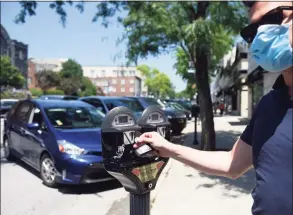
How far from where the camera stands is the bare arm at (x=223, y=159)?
1985 mm

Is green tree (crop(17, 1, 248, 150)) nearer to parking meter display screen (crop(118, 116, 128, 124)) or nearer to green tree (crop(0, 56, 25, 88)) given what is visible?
parking meter display screen (crop(118, 116, 128, 124))

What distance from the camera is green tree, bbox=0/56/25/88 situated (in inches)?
2163

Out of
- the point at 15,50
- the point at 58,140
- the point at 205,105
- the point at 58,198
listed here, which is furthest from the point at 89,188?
the point at 15,50

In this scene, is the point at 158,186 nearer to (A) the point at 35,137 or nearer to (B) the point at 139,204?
(A) the point at 35,137

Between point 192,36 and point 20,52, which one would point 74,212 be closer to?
point 192,36

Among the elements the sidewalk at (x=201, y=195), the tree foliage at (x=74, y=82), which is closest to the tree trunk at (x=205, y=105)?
the sidewalk at (x=201, y=195)

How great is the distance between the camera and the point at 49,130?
6617 millimetres

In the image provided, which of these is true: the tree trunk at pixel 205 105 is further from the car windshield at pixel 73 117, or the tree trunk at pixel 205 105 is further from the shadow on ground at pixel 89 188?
the shadow on ground at pixel 89 188

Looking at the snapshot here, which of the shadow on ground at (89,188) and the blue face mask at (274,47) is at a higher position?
the blue face mask at (274,47)

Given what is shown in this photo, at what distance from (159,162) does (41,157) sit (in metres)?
4.61

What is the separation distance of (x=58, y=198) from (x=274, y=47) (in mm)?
4919

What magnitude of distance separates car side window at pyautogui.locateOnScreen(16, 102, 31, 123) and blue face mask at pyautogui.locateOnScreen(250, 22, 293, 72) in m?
6.78

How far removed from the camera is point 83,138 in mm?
6410

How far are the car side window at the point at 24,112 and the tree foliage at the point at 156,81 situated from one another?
6946 centimetres
